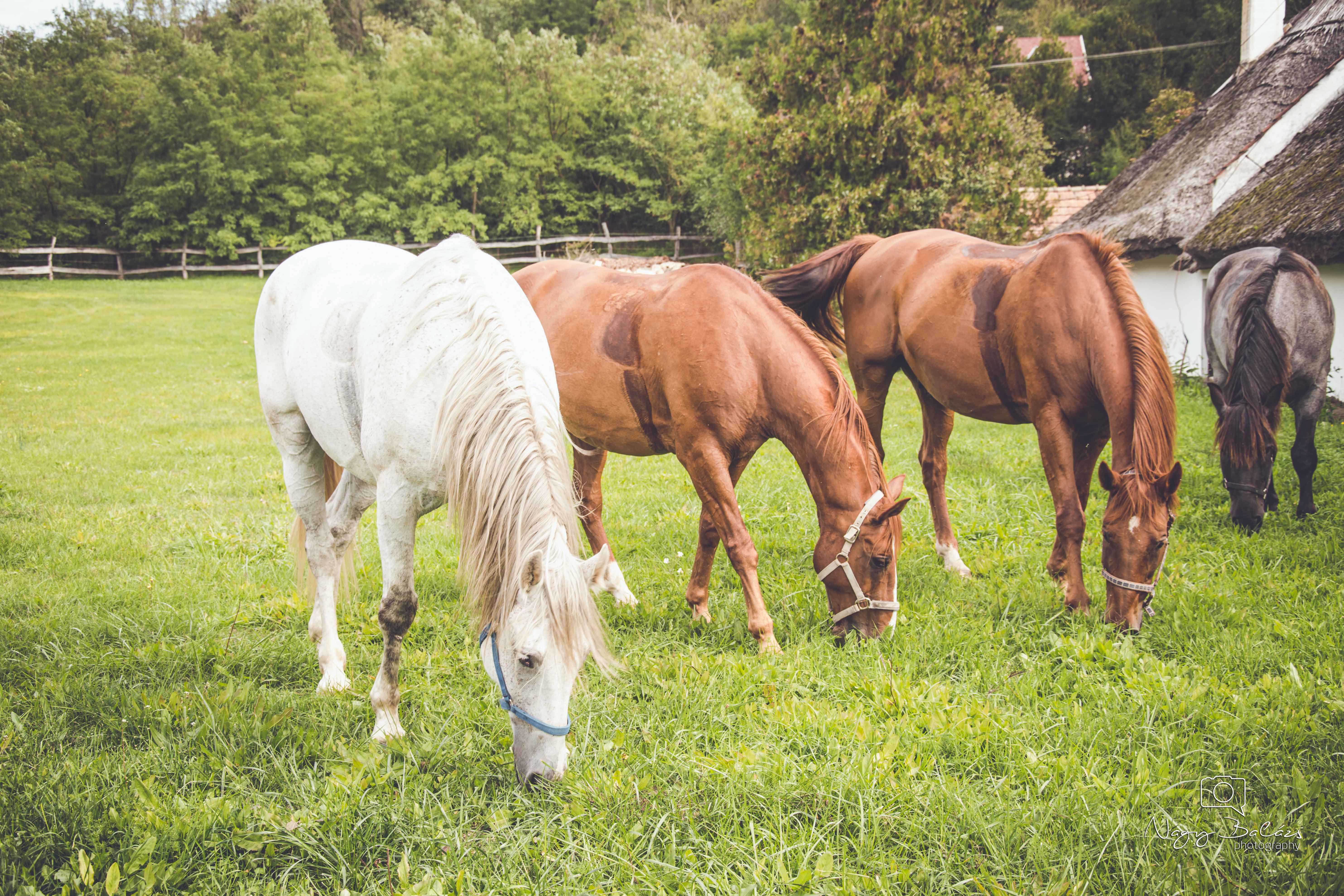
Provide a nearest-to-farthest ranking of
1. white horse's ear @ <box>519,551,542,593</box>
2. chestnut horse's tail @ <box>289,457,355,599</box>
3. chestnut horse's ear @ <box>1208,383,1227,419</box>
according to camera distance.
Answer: white horse's ear @ <box>519,551,542,593</box> → chestnut horse's tail @ <box>289,457,355,599</box> → chestnut horse's ear @ <box>1208,383,1227,419</box>

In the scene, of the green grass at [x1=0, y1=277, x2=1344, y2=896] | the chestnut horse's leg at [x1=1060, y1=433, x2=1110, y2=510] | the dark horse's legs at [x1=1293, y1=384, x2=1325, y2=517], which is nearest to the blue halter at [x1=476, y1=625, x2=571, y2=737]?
the green grass at [x1=0, y1=277, x2=1344, y2=896]

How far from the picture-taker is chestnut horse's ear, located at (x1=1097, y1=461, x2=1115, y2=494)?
339 cm

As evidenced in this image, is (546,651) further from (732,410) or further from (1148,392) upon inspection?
(1148,392)

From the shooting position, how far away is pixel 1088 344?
3711 millimetres

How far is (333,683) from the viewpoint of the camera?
128 inches

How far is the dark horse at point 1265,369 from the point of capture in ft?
15.6

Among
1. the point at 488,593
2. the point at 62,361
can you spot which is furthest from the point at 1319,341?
the point at 62,361

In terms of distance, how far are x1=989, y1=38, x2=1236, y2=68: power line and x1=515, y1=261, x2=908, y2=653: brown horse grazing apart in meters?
21.2

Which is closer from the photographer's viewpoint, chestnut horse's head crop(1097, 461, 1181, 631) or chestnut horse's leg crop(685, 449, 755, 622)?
chestnut horse's head crop(1097, 461, 1181, 631)

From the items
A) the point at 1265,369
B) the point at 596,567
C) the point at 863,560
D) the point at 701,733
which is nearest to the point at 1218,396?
the point at 1265,369

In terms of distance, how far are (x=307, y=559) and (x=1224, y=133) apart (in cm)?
1252

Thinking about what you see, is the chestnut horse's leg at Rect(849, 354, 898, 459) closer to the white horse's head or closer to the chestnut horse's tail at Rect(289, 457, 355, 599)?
the white horse's head

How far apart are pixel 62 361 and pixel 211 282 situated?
12.8m

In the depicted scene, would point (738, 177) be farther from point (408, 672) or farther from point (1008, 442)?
point (408, 672)
